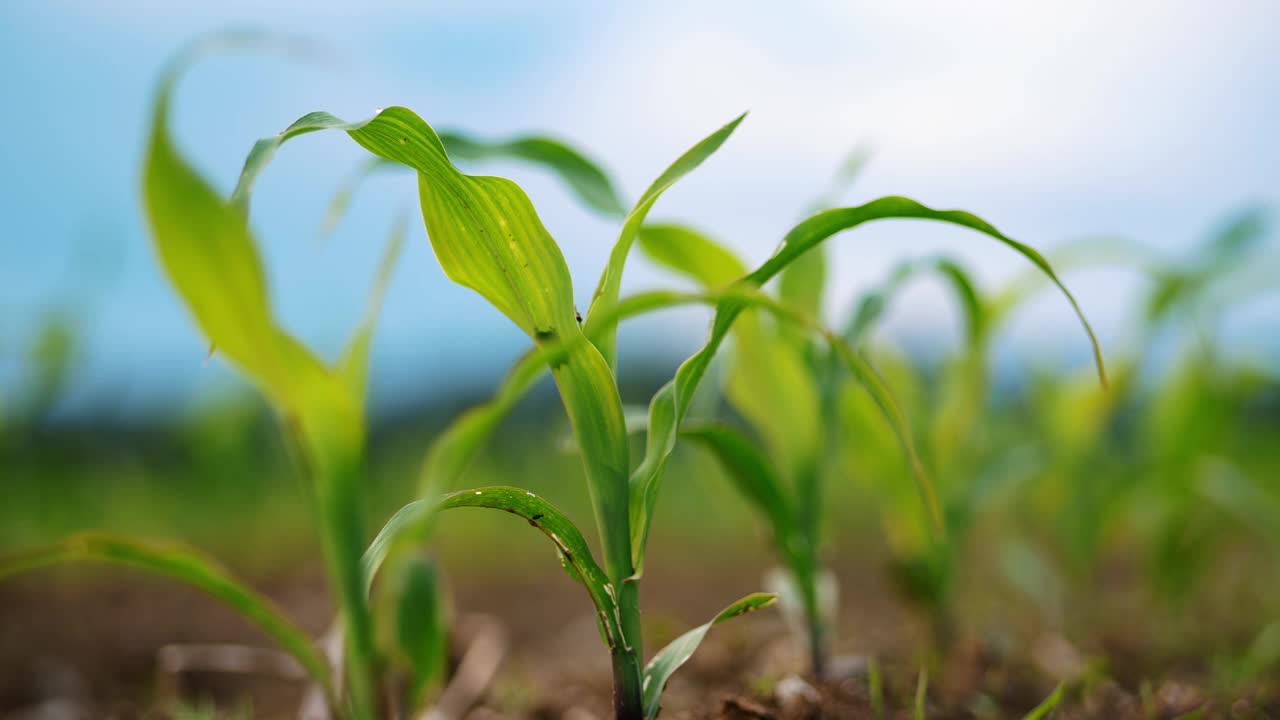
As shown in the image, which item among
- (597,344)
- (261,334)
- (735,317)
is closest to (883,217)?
(735,317)

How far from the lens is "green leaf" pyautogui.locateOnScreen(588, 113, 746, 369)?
27.9 inches

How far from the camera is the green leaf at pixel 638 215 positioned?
2.32 feet

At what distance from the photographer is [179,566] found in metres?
0.76

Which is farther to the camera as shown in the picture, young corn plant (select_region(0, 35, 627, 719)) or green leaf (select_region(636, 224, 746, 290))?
green leaf (select_region(636, 224, 746, 290))

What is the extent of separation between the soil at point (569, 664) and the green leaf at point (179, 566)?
1.00ft

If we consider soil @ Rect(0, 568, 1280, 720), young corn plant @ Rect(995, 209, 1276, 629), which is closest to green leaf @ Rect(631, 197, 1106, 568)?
soil @ Rect(0, 568, 1280, 720)

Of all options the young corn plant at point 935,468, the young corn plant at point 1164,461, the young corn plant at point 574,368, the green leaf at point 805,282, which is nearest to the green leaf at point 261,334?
the young corn plant at point 574,368

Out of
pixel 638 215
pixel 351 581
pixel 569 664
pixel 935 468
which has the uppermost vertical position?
pixel 638 215

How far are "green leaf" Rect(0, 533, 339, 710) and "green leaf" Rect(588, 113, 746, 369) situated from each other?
0.42m

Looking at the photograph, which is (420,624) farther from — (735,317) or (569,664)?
(569,664)

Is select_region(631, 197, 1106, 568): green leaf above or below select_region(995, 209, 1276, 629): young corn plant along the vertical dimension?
above

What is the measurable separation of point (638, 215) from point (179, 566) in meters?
0.52

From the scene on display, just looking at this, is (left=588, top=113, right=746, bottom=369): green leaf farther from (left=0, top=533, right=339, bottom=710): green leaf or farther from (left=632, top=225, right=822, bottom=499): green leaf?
(left=0, top=533, right=339, bottom=710): green leaf

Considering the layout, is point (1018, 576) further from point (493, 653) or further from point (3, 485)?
point (3, 485)
